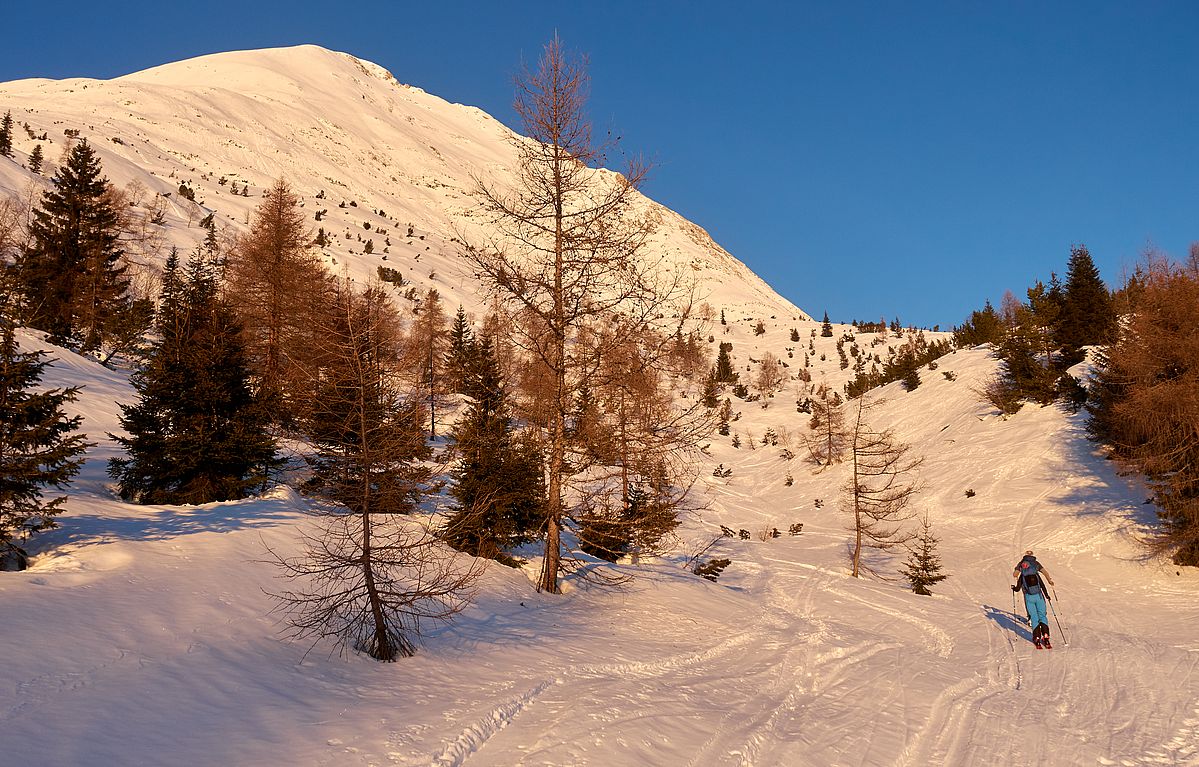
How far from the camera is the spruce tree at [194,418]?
1284 cm

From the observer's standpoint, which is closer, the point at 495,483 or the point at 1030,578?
the point at 1030,578

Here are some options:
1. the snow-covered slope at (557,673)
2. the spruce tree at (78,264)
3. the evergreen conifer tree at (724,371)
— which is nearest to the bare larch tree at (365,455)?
the snow-covered slope at (557,673)

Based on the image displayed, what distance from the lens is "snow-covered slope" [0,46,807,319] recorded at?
181ft

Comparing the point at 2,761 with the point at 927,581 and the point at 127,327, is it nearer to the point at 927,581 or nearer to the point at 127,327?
the point at 927,581

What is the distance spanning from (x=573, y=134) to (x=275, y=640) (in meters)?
9.57

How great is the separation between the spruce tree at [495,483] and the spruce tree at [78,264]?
78.6 ft

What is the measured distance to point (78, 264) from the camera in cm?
2814

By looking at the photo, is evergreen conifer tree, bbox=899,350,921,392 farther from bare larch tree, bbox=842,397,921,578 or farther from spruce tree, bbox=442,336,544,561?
spruce tree, bbox=442,336,544,561

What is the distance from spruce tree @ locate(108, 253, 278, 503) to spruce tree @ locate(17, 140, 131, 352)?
18.0 metres

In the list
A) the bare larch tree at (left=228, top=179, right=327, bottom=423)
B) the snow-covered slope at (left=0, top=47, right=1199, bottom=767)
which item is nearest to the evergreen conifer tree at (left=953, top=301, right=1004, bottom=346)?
the snow-covered slope at (left=0, top=47, right=1199, bottom=767)

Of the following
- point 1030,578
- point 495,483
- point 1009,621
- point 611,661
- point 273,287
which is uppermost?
point 273,287

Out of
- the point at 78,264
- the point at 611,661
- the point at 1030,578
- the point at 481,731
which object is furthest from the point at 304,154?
the point at 1030,578

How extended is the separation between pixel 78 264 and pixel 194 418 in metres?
23.0

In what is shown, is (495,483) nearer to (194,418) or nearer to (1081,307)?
(194,418)
